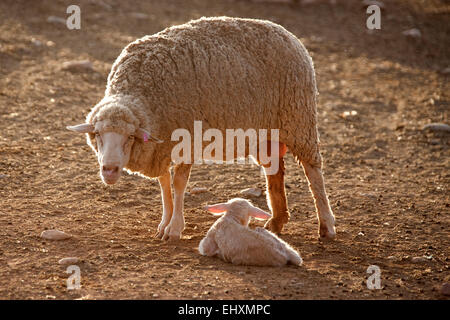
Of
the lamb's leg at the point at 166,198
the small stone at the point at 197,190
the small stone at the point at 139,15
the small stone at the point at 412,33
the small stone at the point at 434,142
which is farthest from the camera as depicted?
the small stone at the point at 412,33

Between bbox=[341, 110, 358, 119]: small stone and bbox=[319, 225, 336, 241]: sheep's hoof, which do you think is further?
bbox=[341, 110, 358, 119]: small stone

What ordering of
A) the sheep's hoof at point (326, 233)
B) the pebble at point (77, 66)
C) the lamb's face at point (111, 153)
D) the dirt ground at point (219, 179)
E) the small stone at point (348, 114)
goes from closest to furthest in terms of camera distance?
the dirt ground at point (219, 179), the lamb's face at point (111, 153), the sheep's hoof at point (326, 233), the small stone at point (348, 114), the pebble at point (77, 66)

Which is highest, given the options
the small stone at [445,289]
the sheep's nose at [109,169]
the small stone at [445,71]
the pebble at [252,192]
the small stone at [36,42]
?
the small stone at [36,42]

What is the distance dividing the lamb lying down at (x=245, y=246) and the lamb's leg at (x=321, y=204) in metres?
1.24

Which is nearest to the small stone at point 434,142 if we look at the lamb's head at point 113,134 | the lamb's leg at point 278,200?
the lamb's leg at point 278,200

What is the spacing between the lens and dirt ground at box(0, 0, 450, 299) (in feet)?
19.9

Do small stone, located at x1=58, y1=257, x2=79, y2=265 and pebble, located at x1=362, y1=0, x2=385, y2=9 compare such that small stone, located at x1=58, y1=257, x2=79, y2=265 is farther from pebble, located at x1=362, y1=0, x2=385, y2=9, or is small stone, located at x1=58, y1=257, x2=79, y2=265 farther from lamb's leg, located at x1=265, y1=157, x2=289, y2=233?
pebble, located at x1=362, y1=0, x2=385, y2=9

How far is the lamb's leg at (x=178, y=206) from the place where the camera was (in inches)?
282

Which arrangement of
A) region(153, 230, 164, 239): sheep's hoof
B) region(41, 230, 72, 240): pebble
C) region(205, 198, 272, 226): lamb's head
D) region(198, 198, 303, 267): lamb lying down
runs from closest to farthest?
region(198, 198, 303, 267): lamb lying down
region(205, 198, 272, 226): lamb's head
region(41, 230, 72, 240): pebble
region(153, 230, 164, 239): sheep's hoof

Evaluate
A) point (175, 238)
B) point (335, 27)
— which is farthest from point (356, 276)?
point (335, 27)

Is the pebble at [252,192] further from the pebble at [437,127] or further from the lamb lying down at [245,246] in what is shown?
the pebble at [437,127]

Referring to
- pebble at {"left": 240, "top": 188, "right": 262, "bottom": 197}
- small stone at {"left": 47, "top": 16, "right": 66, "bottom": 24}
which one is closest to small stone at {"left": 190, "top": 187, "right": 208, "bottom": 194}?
pebble at {"left": 240, "top": 188, "right": 262, "bottom": 197}

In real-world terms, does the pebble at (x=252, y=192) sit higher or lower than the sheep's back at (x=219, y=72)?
lower

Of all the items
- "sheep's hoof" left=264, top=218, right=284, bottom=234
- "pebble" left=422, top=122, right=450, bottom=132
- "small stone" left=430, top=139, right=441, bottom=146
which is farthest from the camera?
"pebble" left=422, top=122, right=450, bottom=132
